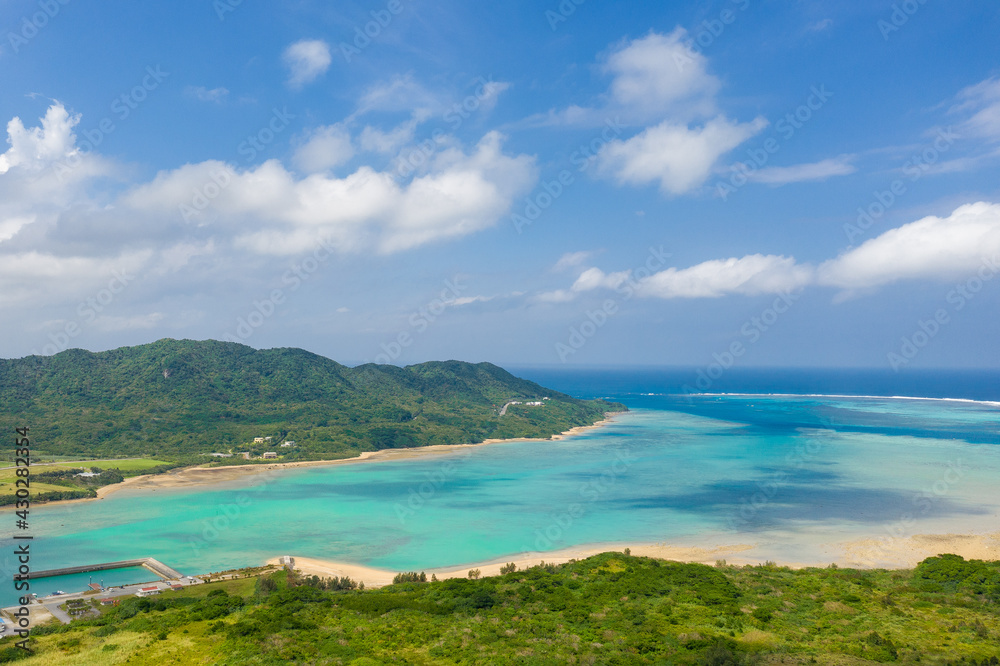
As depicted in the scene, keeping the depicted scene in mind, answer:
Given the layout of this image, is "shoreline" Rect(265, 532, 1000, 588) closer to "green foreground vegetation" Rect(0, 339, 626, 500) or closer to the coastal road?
the coastal road

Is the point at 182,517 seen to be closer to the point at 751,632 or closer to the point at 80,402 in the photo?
the point at 751,632

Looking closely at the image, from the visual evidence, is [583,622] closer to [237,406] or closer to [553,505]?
[553,505]

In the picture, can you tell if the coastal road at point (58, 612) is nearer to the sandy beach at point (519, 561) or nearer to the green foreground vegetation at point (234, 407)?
the sandy beach at point (519, 561)

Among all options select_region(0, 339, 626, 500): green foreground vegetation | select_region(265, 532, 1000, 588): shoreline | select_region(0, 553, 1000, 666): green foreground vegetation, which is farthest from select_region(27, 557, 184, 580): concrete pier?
select_region(0, 339, 626, 500): green foreground vegetation

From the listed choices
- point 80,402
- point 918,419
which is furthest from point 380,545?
point 918,419

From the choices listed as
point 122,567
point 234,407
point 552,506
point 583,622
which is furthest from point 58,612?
point 234,407

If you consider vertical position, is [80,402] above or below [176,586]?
above
